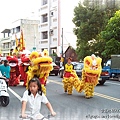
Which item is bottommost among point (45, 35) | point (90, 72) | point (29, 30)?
point (90, 72)

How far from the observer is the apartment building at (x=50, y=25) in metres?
43.2

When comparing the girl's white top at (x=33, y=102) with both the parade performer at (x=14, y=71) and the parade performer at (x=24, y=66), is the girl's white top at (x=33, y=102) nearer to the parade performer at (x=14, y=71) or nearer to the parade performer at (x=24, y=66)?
the parade performer at (x=24, y=66)

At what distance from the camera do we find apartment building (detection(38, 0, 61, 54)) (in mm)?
43250

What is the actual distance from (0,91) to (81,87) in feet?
11.5

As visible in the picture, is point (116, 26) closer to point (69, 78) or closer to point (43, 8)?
point (69, 78)

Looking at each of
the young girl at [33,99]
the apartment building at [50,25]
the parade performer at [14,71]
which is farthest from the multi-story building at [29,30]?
the young girl at [33,99]

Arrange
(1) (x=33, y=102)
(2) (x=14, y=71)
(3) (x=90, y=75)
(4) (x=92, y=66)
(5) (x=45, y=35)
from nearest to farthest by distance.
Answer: (1) (x=33, y=102) < (4) (x=92, y=66) < (3) (x=90, y=75) < (2) (x=14, y=71) < (5) (x=45, y=35)

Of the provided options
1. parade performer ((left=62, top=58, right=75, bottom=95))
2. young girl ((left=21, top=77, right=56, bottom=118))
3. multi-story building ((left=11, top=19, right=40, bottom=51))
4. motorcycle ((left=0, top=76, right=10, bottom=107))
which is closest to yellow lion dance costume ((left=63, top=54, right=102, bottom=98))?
parade performer ((left=62, top=58, right=75, bottom=95))

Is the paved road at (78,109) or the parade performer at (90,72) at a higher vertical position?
the parade performer at (90,72)

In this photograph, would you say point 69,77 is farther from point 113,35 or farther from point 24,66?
point 113,35

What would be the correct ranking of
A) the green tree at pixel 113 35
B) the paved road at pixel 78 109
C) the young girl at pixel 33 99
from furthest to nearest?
the green tree at pixel 113 35 < the paved road at pixel 78 109 < the young girl at pixel 33 99

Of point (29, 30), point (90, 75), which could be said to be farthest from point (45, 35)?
point (90, 75)

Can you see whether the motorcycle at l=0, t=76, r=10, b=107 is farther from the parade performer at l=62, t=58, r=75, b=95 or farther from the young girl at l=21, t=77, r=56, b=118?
the young girl at l=21, t=77, r=56, b=118

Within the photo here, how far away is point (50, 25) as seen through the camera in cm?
4606
